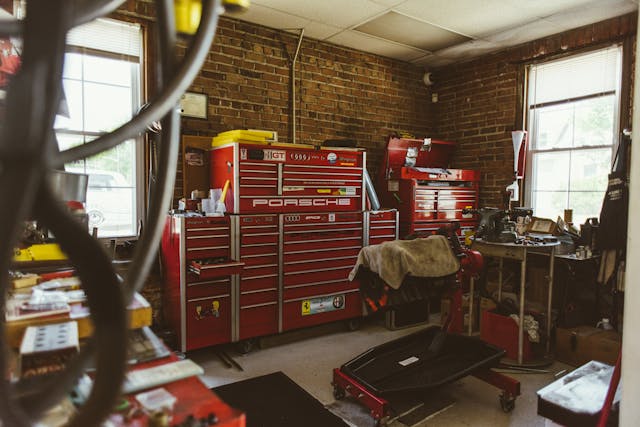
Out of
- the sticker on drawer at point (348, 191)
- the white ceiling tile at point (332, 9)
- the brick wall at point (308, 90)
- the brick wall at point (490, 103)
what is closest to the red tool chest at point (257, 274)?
the sticker on drawer at point (348, 191)

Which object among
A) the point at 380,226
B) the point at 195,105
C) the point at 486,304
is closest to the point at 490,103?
the point at 380,226

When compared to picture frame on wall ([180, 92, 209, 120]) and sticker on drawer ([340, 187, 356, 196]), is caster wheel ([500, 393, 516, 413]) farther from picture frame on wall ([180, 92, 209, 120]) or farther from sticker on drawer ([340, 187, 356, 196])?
picture frame on wall ([180, 92, 209, 120])

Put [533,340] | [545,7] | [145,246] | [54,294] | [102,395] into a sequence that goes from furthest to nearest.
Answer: [545,7] → [533,340] → [54,294] → [145,246] → [102,395]

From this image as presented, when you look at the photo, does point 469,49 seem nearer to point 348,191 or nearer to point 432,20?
point 432,20

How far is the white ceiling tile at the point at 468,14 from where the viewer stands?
3.54 meters

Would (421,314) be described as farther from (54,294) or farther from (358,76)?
(54,294)

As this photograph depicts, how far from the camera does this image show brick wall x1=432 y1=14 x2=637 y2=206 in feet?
13.8

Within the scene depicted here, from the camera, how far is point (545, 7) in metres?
3.59

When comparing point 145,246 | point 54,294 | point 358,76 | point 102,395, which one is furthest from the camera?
point 358,76

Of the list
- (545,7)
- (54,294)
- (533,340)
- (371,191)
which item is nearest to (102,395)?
(54,294)

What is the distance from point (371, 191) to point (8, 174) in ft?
13.0

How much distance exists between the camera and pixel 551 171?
167 inches

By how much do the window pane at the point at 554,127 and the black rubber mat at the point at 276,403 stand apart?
3.37 m

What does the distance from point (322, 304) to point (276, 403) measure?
1.25 meters
